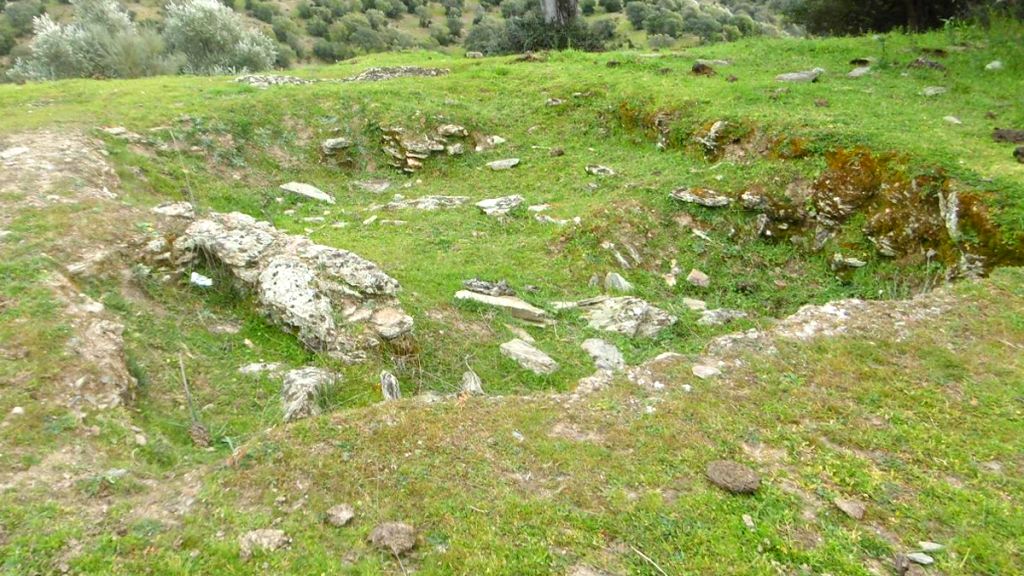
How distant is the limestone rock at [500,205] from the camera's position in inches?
468

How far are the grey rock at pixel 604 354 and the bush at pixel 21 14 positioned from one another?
7194 cm

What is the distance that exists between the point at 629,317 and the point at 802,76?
10.9 m

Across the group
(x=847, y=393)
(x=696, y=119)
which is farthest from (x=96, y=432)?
(x=696, y=119)

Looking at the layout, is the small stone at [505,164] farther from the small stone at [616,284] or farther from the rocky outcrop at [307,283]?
the rocky outcrop at [307,283]

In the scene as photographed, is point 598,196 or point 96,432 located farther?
point 598,196

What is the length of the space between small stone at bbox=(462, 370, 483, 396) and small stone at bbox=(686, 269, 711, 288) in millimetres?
4776

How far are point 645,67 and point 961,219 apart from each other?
37.3 feet

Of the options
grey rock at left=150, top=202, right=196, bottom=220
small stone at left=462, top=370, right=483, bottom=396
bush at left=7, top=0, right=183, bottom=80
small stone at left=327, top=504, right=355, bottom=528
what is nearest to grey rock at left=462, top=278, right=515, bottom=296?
small stone at left=462, top=370, right=483, bottom=396

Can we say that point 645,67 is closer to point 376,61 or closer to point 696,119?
point 696,119

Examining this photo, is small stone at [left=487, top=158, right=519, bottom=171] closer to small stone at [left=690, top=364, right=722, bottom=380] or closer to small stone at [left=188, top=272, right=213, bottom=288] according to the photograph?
small stone at [left=188, top=272, right=213, bottom=288]

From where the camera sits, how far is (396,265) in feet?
31.5

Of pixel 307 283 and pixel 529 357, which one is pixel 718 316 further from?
pixel 307 283

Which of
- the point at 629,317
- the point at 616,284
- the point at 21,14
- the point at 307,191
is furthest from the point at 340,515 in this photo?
the point at 21,14

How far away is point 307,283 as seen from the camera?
761 centimetres
